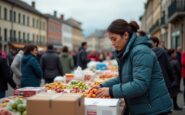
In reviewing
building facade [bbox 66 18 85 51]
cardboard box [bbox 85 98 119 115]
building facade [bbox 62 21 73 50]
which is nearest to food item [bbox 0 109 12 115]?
cardboard box [bbox 85 98 119 115]

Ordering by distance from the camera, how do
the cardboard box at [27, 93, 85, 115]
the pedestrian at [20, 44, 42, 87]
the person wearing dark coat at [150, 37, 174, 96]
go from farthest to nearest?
the pedestrian at [20, 44, 42, 87], the person wearing dark coat at [150, 37, 174, 96], the cardboard box at [27, 93, 85, 115]

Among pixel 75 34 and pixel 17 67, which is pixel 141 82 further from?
pixel 75 34

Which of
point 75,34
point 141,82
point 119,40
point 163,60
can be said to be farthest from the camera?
point 75,34

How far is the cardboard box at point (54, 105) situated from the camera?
138 inches

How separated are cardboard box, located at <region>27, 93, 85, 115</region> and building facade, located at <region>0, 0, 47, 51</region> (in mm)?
44289

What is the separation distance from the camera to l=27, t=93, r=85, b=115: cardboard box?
3.52 metres

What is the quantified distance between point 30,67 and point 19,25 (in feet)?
188

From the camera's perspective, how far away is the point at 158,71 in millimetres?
4094

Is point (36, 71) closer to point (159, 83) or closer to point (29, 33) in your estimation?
point (159, 83)

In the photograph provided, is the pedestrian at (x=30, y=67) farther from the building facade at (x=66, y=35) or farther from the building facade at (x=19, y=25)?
the building facade at (x=66, y=35)

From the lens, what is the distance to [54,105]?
3.56 m

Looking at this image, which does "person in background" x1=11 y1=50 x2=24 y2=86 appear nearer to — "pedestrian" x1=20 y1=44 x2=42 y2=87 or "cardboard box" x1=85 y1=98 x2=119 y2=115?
"pedestrian" x1=20 y1=44 x2=42 y2=87

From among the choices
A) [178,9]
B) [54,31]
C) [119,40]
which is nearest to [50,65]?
[119,40]

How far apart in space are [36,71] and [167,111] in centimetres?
533
